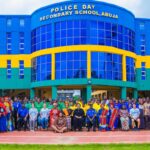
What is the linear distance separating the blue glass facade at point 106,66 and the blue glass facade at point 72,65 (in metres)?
0.94

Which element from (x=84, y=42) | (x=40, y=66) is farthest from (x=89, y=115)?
(x=40, y=66)

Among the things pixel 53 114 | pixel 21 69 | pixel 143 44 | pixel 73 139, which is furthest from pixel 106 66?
pixel 73 139

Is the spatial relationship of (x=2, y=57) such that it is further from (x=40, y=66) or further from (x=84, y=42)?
(x=84, y=42)

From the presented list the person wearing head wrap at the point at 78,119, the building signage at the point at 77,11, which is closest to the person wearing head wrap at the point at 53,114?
the person wearing head wrap at the point at 78,119

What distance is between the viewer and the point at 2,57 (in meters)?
49.5

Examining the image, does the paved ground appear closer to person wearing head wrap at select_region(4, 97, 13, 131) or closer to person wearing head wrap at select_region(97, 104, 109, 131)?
person wearing head wrap at select_region(4, 97, 13, 131)

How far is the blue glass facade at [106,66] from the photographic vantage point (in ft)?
135

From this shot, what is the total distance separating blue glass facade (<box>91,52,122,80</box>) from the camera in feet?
135

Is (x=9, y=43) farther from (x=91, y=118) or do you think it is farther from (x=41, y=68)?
(x=91, y=118)

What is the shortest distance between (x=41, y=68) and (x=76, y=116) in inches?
925

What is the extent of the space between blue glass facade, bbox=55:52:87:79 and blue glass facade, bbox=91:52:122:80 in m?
0.94

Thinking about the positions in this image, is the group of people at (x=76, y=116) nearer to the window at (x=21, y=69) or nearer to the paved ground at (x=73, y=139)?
the paved ground at (x=73, y=139)

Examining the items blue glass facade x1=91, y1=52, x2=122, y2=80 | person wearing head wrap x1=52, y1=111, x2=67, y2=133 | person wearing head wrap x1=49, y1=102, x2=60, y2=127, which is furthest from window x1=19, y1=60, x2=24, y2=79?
person wearing head wrap x1=52, y1=111, x2=67, y2=133

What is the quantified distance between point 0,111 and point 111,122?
586 centimetres
